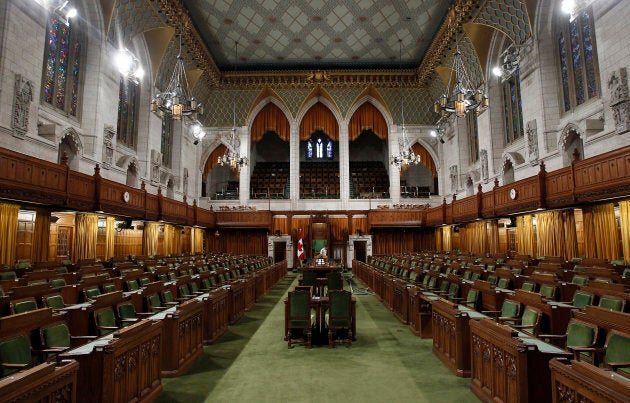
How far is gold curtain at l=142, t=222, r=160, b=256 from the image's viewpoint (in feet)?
51.1

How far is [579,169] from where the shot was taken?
9.66 metres

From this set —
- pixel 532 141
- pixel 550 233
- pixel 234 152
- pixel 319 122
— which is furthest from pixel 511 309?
pixel 319 122

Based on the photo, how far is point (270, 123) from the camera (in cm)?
2450

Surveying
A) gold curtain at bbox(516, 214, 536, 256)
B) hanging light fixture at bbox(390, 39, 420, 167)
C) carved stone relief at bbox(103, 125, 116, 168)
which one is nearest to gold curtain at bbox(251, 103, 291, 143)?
hanging light fixture at bbox(390, 39, 420, 167)

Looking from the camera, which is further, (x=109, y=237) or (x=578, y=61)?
(x=109, y=237)

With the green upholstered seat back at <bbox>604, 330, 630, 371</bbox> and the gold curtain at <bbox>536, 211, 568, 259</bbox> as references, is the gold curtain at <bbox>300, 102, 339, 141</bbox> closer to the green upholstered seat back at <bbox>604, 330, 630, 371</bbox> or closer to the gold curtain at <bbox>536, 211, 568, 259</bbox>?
the gold curtain at <bbox>536, 211, 568, 259</bbox>

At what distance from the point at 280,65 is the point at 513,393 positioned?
22.9m

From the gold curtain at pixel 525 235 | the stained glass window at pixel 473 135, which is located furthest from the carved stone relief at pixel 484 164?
the gold curtain at pixel 525 235

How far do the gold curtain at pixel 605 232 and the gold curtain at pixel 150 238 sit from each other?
15.6 m

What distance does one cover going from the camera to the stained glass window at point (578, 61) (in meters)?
11.1

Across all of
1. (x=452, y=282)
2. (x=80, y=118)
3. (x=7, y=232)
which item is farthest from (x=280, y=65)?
(x=452, y=282)

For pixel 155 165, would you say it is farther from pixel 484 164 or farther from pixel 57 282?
pixel 484 164

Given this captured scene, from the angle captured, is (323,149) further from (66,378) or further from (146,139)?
(66,378)

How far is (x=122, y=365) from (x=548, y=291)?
18.3 feet
